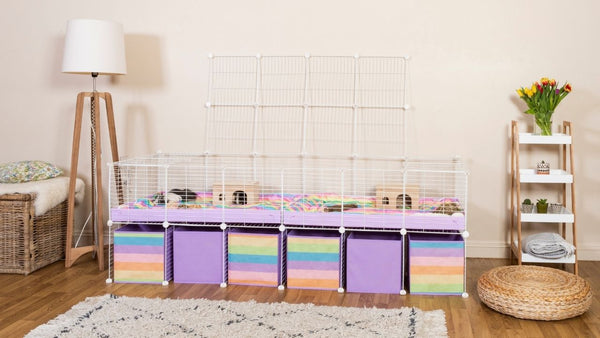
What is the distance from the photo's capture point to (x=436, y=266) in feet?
12.3

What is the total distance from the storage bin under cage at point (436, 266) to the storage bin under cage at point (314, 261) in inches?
15.6

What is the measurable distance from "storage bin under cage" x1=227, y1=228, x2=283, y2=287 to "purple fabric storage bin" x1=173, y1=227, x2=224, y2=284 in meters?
0.06

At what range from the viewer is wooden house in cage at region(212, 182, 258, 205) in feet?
13.9

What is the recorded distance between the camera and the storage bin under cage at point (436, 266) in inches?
147

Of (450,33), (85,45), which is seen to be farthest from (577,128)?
(85,45)

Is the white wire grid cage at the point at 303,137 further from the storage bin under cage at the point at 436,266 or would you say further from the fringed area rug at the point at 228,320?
the fringed area rug at the point at 228,320

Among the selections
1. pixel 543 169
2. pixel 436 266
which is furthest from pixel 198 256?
pixel 543 169

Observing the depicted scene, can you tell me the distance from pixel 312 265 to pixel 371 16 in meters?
1.69

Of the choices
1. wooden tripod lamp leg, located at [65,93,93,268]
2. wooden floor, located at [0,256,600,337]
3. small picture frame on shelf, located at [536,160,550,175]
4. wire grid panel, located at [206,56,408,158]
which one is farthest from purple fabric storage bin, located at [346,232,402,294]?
wooden tripod lamp leg, located at [65,93,93,268]

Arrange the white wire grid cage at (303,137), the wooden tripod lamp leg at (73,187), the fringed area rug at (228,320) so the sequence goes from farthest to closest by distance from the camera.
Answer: the white wire grid cage at (303,137)
the wooden tripod lamp leg at (73,187)
the fringed area rug at (228,320)

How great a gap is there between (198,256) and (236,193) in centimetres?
51

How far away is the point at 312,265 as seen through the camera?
153 inches

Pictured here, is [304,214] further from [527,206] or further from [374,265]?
[527,206]

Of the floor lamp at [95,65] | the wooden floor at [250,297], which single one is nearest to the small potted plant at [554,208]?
the wooden floor at [250,297]
